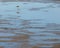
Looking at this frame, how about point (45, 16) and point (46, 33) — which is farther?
point (45, 16)

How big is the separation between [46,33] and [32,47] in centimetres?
66

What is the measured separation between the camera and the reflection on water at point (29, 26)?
3230mm

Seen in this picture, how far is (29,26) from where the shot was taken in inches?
157

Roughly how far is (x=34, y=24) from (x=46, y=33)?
1.75 feet

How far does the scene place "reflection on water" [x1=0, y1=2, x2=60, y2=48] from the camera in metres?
3.23

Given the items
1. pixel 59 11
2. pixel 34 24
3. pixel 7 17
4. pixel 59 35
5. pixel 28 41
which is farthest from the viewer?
pixel 59 11

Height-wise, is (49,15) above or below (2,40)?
above

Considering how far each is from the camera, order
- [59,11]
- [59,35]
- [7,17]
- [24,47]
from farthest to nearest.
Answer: [59,11]
[7,17]
[59,35]
[24,47]

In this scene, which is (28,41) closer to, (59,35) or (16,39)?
(16,39)

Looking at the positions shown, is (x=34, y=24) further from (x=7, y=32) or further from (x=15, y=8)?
(x=15, y=8)

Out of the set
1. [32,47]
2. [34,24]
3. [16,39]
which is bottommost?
[32,47]

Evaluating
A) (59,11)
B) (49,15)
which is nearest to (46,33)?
(49,15)

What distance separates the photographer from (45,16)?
4562 mm

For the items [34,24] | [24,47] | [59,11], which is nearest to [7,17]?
[34,24]
